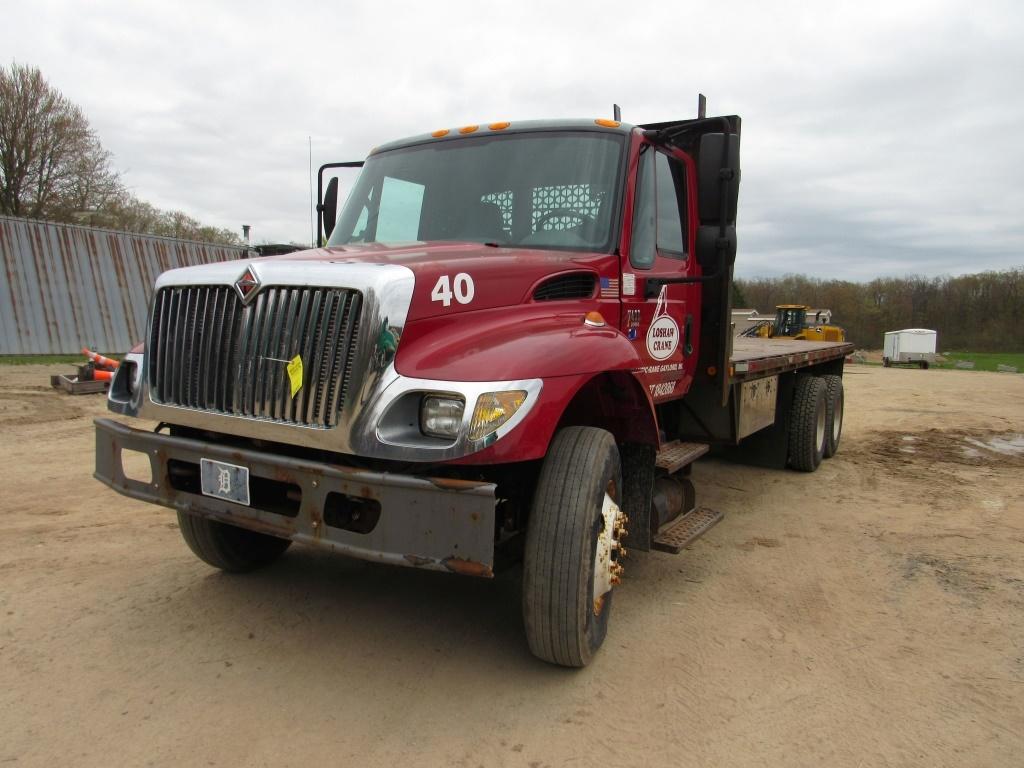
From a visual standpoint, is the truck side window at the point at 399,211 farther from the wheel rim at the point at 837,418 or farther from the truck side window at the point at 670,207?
the wheel rim at the point at 837,418

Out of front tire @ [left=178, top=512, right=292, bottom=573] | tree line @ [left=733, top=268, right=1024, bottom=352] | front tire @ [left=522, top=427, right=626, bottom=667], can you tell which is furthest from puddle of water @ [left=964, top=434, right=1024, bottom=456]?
tree line @ [left=733, top=268, right=1024, bottom=352]

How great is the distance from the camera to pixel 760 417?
5867 millimetres

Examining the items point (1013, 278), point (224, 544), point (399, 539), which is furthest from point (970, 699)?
point (1013, 278)

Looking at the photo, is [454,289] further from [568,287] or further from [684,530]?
[684,530]

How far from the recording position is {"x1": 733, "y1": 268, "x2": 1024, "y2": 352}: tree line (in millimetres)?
50312

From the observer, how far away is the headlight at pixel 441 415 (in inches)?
99.5

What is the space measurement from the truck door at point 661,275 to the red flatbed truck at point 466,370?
2cm

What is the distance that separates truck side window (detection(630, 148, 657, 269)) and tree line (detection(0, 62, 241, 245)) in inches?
1001

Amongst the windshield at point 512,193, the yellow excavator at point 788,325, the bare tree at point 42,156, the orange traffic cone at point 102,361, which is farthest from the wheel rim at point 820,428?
the bare tree at point 42,156

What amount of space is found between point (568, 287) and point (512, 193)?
2.26 ft

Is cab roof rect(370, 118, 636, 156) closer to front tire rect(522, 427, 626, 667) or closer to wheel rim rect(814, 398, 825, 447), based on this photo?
front tire rect(522, 427, 626, 667)

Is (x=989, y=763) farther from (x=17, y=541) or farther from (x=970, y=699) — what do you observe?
(x=17, y=541)

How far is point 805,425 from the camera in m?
7.04

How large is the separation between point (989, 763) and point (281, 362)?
9.37ft
